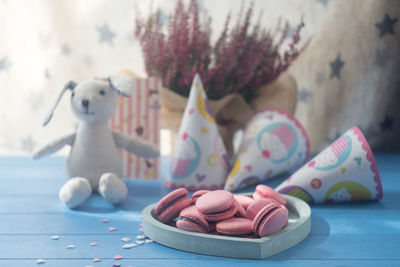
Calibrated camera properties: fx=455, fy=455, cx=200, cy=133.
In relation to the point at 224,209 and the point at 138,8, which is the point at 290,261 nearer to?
the point at 224,209

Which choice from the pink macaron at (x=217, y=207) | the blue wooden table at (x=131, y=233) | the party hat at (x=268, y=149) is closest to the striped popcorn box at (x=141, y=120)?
the blue wooden table at (x=131, y=233)

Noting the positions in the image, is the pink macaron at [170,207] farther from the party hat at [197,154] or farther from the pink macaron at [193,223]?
the party hat at [197,154]

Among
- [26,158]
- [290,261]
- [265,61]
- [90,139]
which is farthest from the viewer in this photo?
[26,158]

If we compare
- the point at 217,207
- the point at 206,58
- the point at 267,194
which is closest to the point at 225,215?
the point at 217,207

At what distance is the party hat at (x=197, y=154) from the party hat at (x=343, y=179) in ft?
0.61

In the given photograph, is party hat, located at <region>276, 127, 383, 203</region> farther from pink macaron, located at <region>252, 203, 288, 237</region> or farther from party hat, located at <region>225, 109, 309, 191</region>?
pink macaron, located at <region>252, 203, 288, 237</region>

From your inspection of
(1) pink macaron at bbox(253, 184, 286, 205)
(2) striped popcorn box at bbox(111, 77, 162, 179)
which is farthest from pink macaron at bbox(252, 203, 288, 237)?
(2) striped popcorn box at bbox(111, 77, 162, 179)

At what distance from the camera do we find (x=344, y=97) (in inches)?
60.2

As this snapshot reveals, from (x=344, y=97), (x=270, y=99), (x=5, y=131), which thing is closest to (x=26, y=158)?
(x=5, y=131)

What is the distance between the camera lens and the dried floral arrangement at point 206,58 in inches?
48.3

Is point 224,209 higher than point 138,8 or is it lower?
lower

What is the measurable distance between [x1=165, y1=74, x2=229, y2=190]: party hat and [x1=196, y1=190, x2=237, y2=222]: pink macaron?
35 centimetres

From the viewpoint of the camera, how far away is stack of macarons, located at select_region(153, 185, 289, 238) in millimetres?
635

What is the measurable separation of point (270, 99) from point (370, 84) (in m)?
0.40
